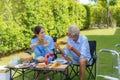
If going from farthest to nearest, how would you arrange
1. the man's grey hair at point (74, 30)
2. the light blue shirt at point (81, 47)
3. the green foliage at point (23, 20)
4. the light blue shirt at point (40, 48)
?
the green foliage at point (23, 20) < the light blue shirt at point (40, 48) < the light blue shirt at point (81, 47) < the man's grey hair at point (74, 30)

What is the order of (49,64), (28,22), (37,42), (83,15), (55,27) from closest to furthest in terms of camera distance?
(49,64), (37,42), (28,22), (55,27), (83,15)

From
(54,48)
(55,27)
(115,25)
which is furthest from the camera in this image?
(115,25)

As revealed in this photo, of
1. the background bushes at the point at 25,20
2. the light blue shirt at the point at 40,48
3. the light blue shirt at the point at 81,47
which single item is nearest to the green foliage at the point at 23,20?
the background bushes at the point at 25,20

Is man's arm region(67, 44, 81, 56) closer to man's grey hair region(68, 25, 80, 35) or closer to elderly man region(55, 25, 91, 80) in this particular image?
elderly man region(55, 25, 91, 80)

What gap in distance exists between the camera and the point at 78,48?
5.72 metres

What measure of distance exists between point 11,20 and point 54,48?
377 centimetres

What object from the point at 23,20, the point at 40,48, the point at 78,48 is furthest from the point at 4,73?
the point at 23,20

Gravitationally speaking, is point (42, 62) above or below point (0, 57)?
above

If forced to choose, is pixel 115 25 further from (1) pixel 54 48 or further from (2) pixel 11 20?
(1) pixel 54 48

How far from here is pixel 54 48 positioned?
6031 millimetres

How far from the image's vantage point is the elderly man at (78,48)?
17.9 ft

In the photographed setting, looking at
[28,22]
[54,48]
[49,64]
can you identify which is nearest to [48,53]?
[54,48]

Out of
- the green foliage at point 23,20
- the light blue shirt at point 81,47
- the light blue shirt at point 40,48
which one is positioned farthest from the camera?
the green foliage at point 23,20

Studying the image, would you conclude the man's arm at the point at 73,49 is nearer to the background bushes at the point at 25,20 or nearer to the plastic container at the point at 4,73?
the plastic container at the point at 4,73
